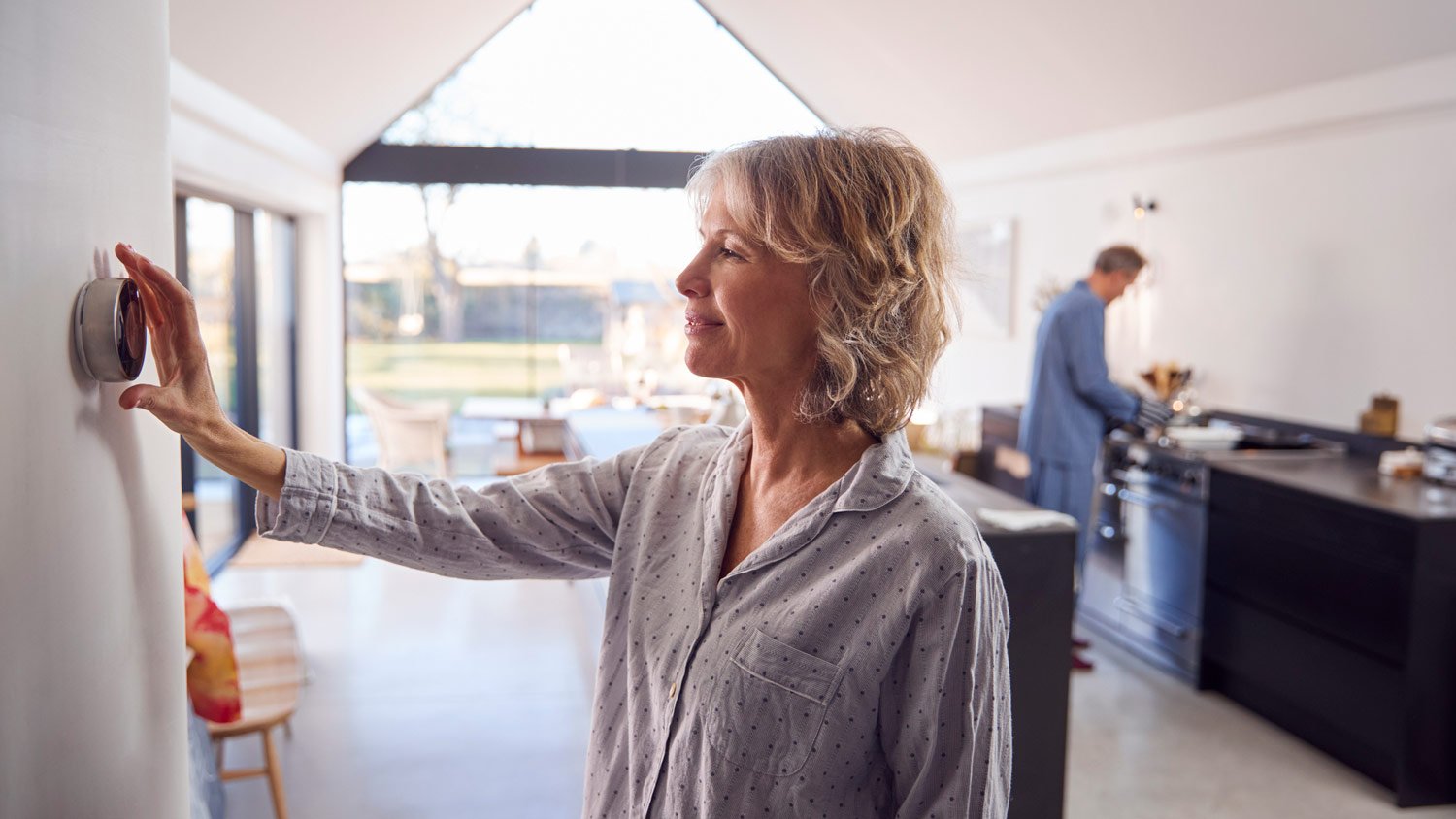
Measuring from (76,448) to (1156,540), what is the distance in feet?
14.2

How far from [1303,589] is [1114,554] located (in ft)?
3.68

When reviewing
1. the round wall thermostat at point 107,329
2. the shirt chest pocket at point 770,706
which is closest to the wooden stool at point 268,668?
the shirt chest pocket at point 770,706

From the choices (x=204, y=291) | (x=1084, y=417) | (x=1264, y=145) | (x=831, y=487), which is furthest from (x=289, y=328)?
(x=831, y=487)

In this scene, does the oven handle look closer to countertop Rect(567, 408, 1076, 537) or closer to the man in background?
the man in background

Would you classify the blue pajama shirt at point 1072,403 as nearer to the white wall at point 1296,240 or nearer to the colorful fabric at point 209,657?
the white wall at point 1296,240

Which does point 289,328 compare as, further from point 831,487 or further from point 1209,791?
point 831,487

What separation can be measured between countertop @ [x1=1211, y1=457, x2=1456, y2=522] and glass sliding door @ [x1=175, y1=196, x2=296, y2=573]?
Result: 426 cm

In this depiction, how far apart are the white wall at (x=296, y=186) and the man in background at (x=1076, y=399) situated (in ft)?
11.0

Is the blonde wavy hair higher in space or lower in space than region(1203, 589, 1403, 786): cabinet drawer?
higher

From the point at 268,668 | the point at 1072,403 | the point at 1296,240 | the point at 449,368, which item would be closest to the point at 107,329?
the point at 268,668

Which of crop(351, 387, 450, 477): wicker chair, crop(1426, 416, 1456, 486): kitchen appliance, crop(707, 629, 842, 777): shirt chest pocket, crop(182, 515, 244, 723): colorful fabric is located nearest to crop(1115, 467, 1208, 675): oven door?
crop(1426, 416, 1456, 486): kitchen appliance

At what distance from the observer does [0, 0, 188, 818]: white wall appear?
2.40 ft

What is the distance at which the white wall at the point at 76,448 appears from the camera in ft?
2.40

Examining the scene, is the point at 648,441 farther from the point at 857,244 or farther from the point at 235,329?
the point at 235,329
